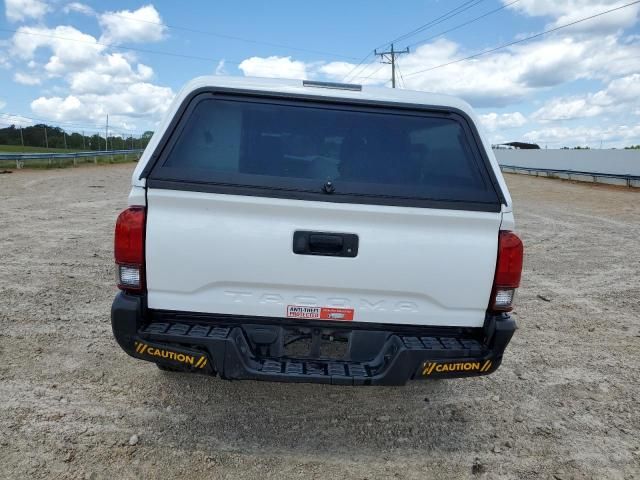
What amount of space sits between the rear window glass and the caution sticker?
2.22 ft

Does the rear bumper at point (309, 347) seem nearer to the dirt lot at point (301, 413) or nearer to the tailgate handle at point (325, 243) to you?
the tailgate handle at point (325, 243)

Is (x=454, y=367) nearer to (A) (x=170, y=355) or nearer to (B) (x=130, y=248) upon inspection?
(A) (x=170, y=355)

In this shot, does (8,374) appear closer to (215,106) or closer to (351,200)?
(215,106)

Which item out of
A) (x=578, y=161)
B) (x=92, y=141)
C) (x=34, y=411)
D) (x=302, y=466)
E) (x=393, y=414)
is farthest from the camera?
(x=92, y=141)

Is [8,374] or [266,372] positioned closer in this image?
[266,372]

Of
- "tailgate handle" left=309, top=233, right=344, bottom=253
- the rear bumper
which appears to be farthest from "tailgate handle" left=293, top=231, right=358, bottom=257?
the rear bumper

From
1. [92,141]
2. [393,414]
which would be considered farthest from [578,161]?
[92,141]

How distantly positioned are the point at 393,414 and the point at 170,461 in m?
1.50

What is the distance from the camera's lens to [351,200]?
8.87 feet

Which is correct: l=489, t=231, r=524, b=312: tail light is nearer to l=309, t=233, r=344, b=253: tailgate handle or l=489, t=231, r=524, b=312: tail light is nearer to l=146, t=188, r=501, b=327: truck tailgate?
l=146, t=188, r=501, b=327: truck tailgate

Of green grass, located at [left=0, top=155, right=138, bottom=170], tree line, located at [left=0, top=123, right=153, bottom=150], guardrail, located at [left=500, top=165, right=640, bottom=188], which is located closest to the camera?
green grass, located at [left=0, top=155, right=138, bottom=170]

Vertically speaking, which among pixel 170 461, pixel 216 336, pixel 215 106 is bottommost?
pixel 170 461

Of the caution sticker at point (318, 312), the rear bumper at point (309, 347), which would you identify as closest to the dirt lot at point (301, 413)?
the rear bumper at point (309, 347)

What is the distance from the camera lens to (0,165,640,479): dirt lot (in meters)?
2.84
